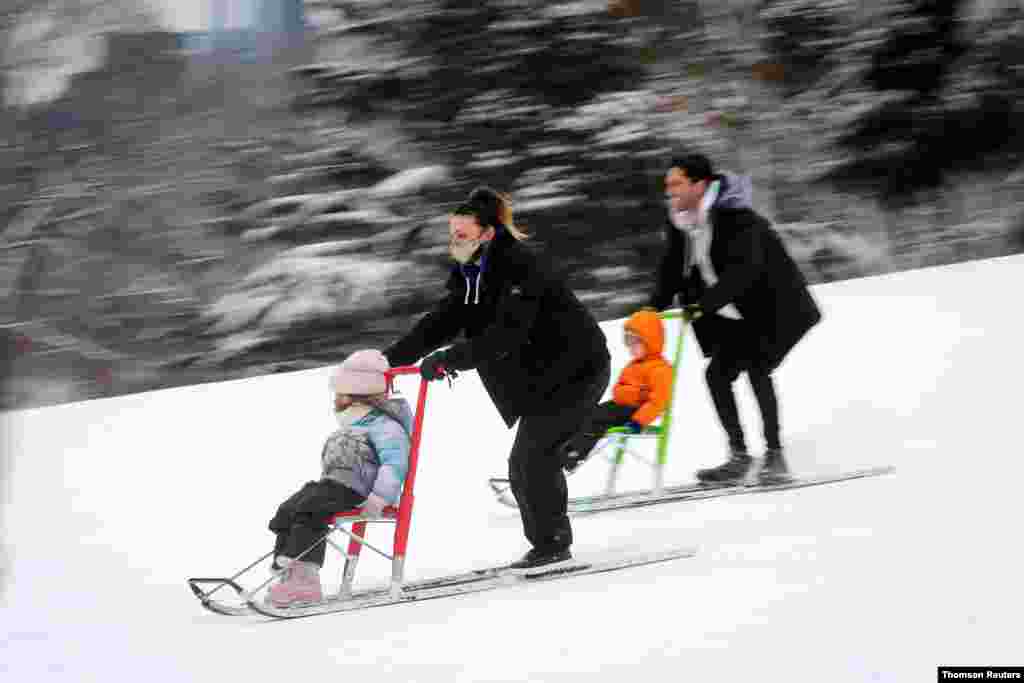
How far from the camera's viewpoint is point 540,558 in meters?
4.88

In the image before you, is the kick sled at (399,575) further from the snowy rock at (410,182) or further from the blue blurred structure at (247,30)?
the blue blurred structure at (247,30)

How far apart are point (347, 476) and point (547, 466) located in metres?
0.69

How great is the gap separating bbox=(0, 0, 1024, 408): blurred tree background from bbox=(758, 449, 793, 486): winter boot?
25.4 ft

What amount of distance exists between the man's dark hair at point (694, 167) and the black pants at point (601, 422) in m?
1.07

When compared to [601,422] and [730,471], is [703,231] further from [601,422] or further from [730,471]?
[730,471]

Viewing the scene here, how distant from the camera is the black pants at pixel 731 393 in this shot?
6270mm

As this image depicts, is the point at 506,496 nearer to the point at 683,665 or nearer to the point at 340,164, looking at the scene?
the point at 683,665

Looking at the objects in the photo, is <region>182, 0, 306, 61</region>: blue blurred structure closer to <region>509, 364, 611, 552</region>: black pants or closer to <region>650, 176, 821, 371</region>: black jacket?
<region>650, 176, 821, 371</region>: black jacket

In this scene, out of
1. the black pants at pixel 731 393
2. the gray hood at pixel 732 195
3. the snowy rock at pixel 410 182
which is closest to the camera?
the gray hood at pixel 732 195

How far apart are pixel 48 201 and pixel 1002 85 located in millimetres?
10440

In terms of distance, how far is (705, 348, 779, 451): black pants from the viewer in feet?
20.6

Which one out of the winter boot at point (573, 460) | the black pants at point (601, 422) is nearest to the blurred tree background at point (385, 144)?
the black pants at point (601, 422)

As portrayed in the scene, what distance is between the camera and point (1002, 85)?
50.8 feet

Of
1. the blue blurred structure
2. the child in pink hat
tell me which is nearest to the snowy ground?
the child in pink hat
